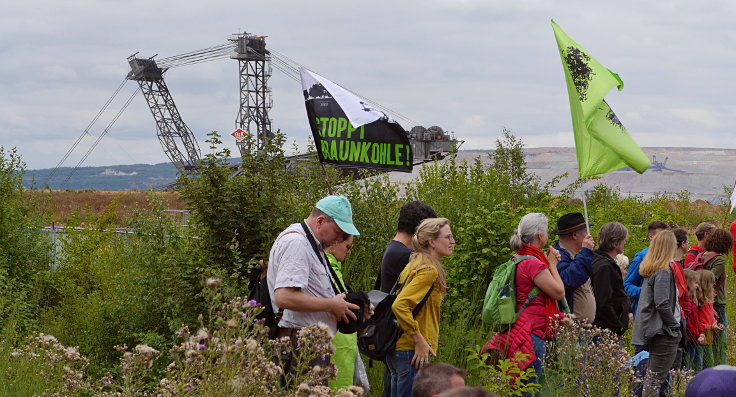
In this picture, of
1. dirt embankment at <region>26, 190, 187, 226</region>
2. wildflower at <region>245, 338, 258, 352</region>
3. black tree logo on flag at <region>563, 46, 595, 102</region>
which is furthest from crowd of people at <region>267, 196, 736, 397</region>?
dirt embankment at <region>26, 190, 187, 226</region>

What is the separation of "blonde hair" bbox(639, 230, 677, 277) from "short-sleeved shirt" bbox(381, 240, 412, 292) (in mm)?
2481

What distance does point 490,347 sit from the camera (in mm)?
6328

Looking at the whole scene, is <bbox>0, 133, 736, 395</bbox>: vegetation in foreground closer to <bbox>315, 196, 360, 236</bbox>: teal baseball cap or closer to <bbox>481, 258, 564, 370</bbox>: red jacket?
<bbox>481, 258, 564, 370</bbox>: red jacket

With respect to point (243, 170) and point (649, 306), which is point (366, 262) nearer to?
point (243, 170)

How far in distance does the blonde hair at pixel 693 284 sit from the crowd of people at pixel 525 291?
10 mm

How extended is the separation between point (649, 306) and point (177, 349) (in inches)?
200

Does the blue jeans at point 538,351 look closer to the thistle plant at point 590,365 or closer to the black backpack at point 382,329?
the thistle plant at point 590,365

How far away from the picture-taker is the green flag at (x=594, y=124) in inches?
320

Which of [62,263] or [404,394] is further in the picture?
[62,263]

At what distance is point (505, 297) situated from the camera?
609 centimetres

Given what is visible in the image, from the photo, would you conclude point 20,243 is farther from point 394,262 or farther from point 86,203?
point 86,203

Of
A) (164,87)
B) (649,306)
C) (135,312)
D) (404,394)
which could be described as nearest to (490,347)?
(404,394)

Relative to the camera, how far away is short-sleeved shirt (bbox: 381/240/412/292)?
6.14 m

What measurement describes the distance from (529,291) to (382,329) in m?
1.21
